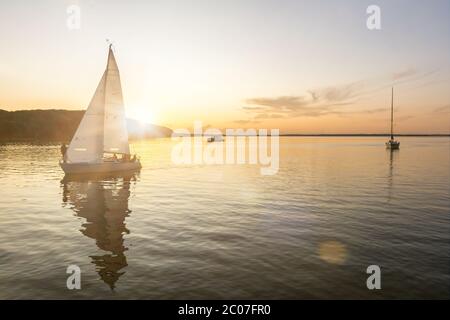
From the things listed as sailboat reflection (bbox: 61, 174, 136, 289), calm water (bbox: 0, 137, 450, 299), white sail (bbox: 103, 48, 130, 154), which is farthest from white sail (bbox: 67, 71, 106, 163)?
calm water (bbox: 0, 137, 450, 299)

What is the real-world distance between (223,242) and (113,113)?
33707 mm

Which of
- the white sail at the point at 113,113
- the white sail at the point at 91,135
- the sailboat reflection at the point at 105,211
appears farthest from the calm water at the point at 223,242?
the white sail at the point at 113,113

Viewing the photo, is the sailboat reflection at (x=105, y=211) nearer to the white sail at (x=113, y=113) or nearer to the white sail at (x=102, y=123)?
the white sail at (x=102, y=123)

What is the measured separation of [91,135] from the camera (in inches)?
1764

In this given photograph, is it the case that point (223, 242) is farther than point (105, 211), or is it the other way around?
point (105, 211)

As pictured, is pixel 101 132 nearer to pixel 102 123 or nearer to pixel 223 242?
pixel 102 123

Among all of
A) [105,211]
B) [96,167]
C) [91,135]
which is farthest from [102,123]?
[105,211]

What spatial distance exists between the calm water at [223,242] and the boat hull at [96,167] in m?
5.66

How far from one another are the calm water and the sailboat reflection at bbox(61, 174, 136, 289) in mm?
97

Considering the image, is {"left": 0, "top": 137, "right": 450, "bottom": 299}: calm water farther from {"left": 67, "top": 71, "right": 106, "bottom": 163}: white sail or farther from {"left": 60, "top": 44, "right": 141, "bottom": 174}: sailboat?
{"left": 67, "top": 71, "right": 106, "bottom": 163}: white sail

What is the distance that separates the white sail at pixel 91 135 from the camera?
4409 centimetres

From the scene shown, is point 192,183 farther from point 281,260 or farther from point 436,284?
point 436,284

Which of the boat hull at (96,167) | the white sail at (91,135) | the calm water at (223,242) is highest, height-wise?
the white sail at (91,135)
